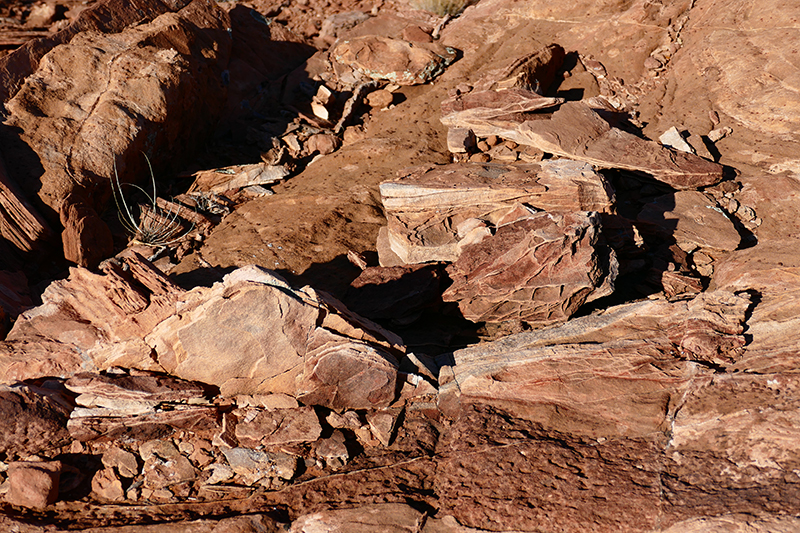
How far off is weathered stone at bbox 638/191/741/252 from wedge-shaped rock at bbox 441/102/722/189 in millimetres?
244

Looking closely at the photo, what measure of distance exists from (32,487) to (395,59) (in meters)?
7.39

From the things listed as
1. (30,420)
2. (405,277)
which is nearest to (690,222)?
(405,277)

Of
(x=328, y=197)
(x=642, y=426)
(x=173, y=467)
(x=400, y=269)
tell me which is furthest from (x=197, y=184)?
(x=642, y=426)

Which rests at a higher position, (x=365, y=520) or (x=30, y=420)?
(x=30, y=420)

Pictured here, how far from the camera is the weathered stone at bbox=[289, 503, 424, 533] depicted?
2.65m

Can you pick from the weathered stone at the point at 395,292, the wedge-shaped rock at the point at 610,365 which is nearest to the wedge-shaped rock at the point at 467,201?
the weathered stone at the point at 395,292

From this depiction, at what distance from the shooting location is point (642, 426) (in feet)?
10.1

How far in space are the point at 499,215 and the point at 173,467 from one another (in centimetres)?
325

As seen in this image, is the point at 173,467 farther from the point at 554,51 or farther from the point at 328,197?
the point at 554,51

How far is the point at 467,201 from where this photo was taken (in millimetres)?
4918

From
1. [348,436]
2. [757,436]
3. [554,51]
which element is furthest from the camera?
[554,51]

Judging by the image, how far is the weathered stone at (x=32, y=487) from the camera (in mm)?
2802

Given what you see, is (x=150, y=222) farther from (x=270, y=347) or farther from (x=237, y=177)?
(x=270, y=347)

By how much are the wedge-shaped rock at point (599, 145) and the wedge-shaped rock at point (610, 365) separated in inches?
84.7
